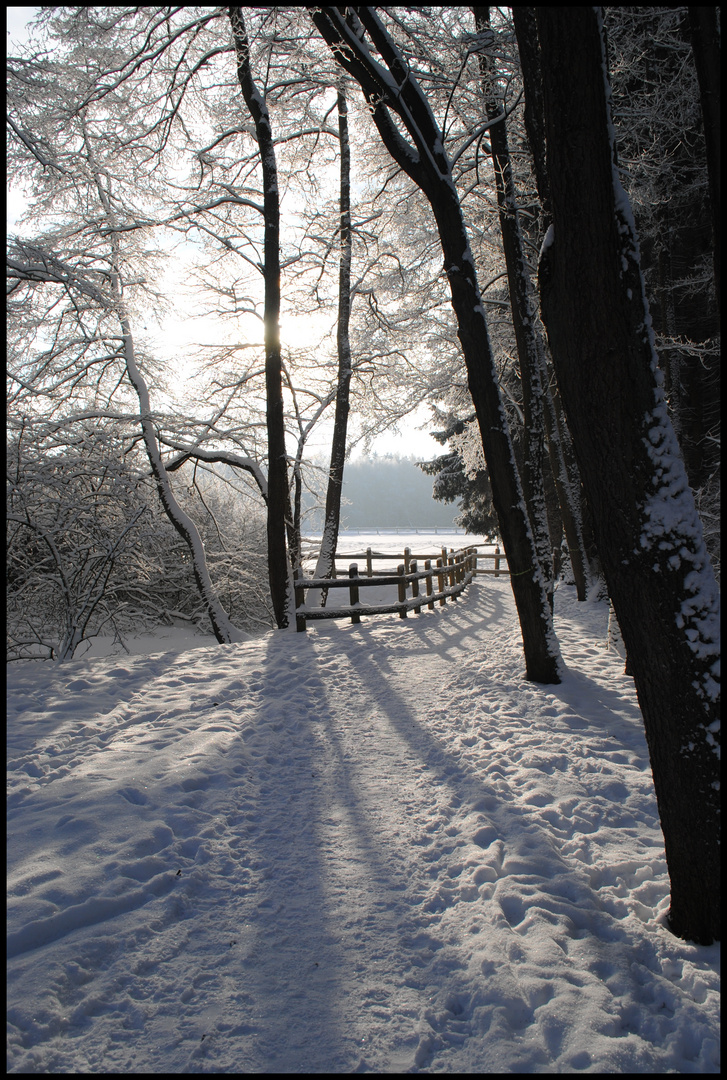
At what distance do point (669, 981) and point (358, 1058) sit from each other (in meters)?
1.46

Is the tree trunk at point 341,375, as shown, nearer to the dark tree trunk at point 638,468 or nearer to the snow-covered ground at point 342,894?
the snow-covered ground at point 342,894

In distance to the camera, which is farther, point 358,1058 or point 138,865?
point 138,865

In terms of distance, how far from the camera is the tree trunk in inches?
515

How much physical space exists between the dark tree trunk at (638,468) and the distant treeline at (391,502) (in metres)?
101

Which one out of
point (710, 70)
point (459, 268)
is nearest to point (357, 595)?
point (459, 268)

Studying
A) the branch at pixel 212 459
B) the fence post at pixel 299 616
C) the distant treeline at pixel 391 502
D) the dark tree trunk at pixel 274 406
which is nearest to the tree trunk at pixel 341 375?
the branch at pixel 212 459

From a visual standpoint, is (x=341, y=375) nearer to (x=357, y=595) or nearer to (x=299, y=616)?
(x=357, y=595)

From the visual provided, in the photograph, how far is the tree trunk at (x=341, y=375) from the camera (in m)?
13.1

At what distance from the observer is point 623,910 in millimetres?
2924

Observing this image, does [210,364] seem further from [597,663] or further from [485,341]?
[597,663]

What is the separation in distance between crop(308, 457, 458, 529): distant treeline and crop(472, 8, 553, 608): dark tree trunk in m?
96.1

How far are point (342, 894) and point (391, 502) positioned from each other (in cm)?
10918

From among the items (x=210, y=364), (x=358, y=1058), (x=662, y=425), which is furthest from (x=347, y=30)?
(x=358, y=1058)

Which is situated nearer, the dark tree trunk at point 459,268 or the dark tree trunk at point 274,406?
the dark tree trunk at point 459,268
